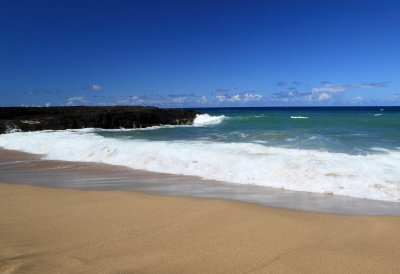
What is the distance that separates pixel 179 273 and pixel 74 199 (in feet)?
9.93

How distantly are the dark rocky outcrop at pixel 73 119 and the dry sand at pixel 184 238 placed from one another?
16.8 metres

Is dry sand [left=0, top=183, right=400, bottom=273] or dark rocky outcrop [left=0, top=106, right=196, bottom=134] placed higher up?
dark rocky outcrop [left=0, top=106, right=196, bottom=134]

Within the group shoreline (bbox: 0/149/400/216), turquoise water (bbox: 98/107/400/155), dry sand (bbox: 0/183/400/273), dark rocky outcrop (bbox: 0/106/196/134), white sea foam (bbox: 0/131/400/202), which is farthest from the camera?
dark rocky outcrop (bbox: 0/106/196/134)

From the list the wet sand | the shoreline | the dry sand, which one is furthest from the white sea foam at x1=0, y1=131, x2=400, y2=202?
the dry sand

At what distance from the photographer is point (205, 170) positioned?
8.25m

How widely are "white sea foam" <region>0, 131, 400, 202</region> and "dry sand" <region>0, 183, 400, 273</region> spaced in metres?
1.92

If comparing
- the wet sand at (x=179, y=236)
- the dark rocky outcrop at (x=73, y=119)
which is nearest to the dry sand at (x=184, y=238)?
the wet sand at (x=179, y=236)

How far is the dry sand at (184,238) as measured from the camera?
3.08m

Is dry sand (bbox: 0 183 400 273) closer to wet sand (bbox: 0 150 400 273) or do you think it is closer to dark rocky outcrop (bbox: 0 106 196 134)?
wet sand (bbox: 0 150 400 273)

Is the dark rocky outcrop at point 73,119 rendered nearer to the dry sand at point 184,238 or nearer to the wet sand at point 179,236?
the wet sand at point 179,236

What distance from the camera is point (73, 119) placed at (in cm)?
2277

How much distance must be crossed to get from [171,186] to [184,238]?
302 centimetres

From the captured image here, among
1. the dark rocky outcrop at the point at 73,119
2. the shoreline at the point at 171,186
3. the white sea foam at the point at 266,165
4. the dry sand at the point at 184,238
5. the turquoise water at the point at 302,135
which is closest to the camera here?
the dry sand at the point at 184,238

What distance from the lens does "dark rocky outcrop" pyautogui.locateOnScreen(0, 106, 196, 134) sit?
20375 millimetres
